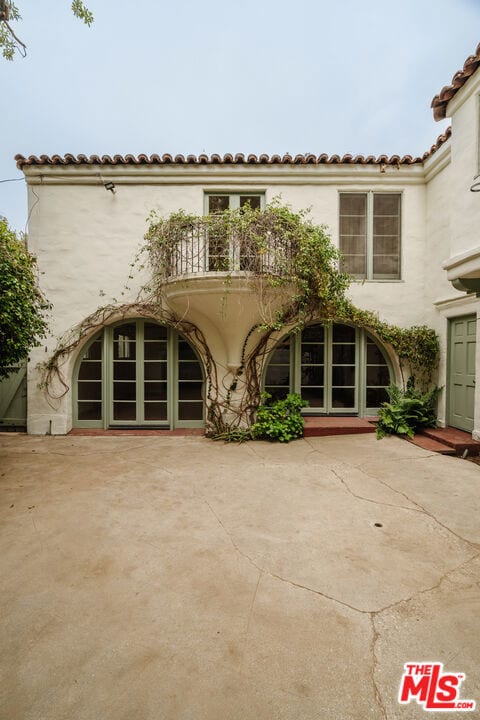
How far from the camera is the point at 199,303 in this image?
582 centimetres

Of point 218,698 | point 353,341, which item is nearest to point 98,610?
point 218,698

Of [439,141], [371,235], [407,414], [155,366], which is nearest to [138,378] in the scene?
[155,366]

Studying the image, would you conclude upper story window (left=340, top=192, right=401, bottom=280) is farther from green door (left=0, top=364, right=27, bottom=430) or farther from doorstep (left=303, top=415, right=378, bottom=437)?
green door (left=0, top=364, right=27, bottom=430)

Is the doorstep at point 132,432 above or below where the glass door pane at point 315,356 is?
below

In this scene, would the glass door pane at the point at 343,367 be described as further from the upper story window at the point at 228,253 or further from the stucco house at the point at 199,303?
the upper story window at the point at 228,253

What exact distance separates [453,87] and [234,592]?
6.77 m

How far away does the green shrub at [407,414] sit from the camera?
19.5ft

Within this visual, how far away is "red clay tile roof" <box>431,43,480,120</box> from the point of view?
4.36 metres

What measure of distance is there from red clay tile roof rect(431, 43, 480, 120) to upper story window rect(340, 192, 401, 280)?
165 centimetres

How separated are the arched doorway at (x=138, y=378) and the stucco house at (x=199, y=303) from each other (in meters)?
0.02

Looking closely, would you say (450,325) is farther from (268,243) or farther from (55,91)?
(55,91)

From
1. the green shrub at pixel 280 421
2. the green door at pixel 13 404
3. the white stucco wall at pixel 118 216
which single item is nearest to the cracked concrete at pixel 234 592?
the green shrub at pixel 280 421

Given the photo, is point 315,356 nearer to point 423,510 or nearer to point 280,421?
point 280,421

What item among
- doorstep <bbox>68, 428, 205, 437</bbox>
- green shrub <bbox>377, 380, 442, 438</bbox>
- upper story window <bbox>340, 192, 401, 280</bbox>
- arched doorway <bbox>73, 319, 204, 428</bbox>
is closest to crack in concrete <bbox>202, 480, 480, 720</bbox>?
green shrub <bbox>377, 380, 442, 438</bbox>
